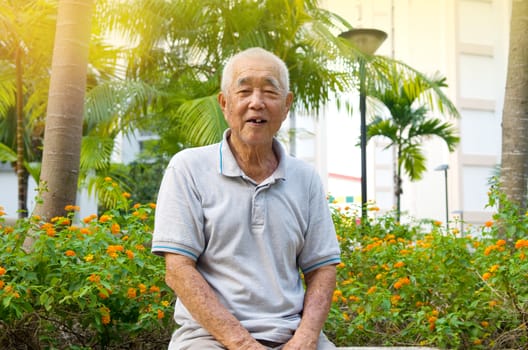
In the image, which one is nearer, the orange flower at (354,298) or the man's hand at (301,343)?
the man's hand at (301,343)

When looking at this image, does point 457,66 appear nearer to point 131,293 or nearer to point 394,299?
point 394,299

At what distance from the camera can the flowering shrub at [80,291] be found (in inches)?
127

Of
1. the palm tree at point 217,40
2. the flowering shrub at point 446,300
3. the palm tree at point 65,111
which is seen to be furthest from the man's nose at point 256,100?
the palm tree at point 217,40

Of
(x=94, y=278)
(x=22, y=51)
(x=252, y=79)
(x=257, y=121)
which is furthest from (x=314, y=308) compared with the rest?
(x=22, y=51)

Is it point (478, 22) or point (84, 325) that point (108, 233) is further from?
point (478, 22)

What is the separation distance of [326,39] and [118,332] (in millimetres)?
7989

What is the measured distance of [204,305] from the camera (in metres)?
2.14

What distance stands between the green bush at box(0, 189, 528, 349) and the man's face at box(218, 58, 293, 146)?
1229 mm

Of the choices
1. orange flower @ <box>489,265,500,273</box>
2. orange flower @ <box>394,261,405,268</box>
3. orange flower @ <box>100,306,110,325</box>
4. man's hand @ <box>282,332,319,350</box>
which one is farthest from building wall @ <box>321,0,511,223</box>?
man's hand @ <box>282,332,319,350</box>

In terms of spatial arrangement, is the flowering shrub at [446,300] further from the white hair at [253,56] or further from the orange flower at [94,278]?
the white hair at [253,56]

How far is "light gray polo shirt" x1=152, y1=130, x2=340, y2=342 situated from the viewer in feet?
7.23

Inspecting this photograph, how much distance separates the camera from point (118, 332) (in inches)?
141

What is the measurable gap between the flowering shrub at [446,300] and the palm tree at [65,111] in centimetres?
199

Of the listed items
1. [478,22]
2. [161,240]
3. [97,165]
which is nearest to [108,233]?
[161,240]
